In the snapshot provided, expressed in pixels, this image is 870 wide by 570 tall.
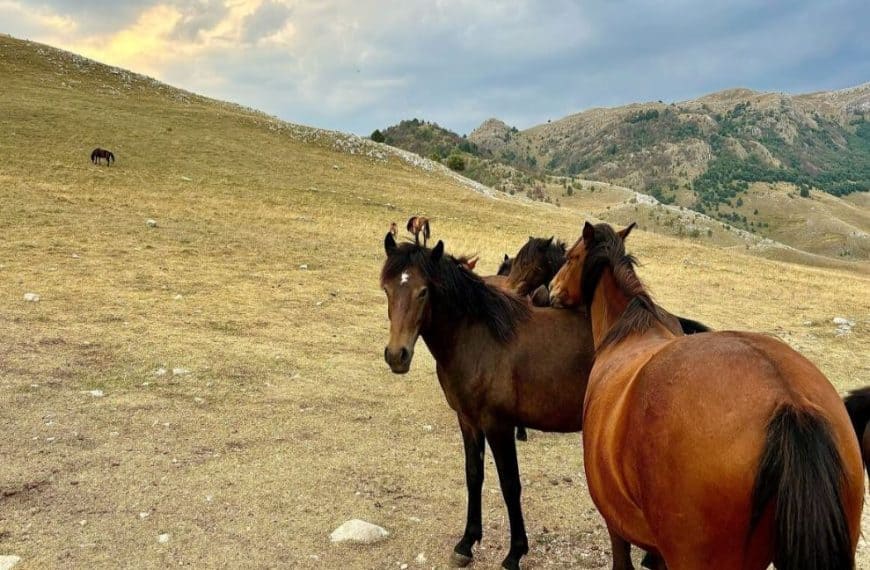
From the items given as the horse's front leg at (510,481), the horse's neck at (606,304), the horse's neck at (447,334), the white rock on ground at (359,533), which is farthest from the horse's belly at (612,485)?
the white rock on ground at (359,533)

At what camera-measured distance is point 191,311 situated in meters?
10.7

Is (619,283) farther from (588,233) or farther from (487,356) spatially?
(487,356)

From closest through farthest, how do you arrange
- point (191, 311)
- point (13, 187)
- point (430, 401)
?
point (430, 401)
point (191, 311)
point (13, 187)

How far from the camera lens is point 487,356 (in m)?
4.36

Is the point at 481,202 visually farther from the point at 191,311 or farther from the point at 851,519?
the point at 851,519

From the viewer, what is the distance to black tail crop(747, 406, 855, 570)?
1.79 metres

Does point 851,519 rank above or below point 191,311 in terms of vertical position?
above

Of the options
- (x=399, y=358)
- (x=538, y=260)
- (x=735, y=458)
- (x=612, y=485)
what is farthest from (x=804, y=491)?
(x=538, y=260)

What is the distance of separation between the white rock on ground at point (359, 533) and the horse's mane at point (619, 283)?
7.90 ft

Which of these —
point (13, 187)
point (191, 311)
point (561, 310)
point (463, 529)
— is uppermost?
point (13, 187)

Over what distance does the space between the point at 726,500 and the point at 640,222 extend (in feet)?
152

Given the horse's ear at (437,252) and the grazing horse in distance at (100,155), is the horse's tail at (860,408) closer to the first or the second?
the horse's ear at (437,252)

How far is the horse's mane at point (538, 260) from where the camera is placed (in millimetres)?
5867

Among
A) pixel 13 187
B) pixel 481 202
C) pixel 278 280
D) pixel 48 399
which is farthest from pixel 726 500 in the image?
pixel 481 202
